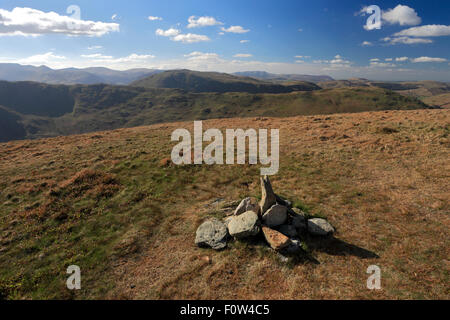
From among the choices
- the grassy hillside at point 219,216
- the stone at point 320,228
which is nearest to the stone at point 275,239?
the grassy hillside at point 219,216

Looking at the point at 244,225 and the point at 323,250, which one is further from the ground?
the point at 244,225

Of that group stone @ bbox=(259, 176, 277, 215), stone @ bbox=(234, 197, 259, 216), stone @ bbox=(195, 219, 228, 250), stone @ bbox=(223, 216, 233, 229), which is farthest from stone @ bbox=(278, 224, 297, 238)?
stone @ bbox=(195, 219, 228, 250)

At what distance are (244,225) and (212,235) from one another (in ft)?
6.91

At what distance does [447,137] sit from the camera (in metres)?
26.6

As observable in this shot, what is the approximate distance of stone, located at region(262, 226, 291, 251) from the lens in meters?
11.8

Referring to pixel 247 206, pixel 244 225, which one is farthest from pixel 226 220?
pixel 244 225

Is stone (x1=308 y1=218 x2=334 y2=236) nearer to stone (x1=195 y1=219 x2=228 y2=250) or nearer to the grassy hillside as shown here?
the grassy hillside

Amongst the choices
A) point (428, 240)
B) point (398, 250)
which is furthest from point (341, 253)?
point (428, 240)

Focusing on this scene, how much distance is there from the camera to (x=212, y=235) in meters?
13.4

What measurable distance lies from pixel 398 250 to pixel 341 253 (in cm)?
312

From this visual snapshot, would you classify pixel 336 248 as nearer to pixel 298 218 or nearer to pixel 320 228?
pixel 320 228

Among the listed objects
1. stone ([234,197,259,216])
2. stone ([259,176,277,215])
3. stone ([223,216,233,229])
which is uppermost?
stone ([259,176,277,215])

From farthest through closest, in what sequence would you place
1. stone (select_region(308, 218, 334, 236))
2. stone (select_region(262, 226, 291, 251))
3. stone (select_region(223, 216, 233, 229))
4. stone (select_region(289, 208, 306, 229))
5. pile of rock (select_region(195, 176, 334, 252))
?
stone (select_region(223, 216, 233, 229))
stone (select_region(289, 208, 306, 229))
stone (select_region(308, 218, 334, 236))
pile of rock (select_region(195, 176, 334, 252))
stone (select_region(262, 226, 291, 251))

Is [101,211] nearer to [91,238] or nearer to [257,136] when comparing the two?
[91,238]
